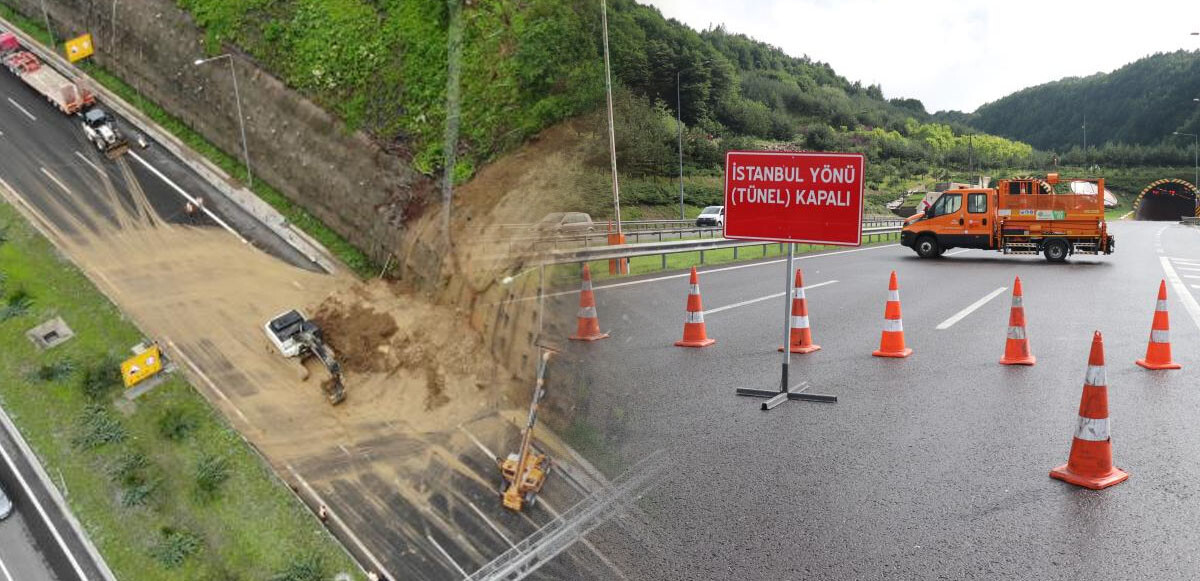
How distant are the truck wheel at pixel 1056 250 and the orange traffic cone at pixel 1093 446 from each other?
18341mm

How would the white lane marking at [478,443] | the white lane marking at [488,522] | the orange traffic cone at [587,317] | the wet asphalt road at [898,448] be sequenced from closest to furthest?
the wet asphalt road at [898,448], the orange traffic cone at [587,317], the white lane marking at [488,522], the white lane marking at [478,443]

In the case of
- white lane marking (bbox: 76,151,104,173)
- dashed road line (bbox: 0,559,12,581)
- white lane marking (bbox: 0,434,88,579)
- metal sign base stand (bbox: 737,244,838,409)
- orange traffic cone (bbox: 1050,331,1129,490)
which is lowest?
dashed road line (bbox: 0,559,12,581)

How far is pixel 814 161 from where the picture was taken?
278 inches

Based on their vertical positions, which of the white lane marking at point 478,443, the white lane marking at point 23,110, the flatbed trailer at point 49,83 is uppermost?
the flatbed trailer at point 49,83

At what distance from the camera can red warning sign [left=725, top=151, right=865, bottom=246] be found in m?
6.96

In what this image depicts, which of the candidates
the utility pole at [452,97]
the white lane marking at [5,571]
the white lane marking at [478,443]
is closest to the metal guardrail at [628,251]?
the white lane marking at [478,443]

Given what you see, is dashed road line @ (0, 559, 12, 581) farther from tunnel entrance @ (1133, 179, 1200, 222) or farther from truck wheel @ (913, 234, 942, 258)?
tunnel entrance @ (1133, 179, 1200, 222)

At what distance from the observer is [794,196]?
726cm

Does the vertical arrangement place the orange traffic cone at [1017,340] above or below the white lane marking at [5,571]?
above

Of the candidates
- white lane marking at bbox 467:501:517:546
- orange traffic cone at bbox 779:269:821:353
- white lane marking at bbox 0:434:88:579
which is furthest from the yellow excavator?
white lane marking at bbox 0:434:88:579

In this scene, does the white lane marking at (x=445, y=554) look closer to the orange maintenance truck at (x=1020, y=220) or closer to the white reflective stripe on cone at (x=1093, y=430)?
the white reflective stripe on cone at (x=1093, y=430)

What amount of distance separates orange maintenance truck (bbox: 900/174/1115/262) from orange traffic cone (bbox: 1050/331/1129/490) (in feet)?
59.9

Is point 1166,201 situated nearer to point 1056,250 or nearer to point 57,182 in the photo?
point 1056,250

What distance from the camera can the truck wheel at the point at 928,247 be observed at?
23.1 m
